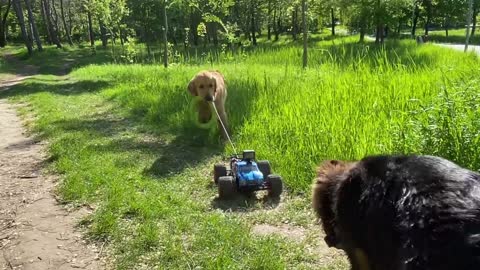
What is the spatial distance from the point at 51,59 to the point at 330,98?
25.1 m

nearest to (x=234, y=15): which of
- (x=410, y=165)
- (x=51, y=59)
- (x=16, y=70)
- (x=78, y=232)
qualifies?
(x=51, y=59)

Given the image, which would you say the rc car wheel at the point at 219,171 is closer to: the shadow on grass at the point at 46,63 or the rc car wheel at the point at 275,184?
the rc car wheel at the point at 275,184

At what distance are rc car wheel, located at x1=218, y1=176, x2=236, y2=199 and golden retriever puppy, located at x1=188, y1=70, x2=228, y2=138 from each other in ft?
6.24

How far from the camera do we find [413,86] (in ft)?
19.4

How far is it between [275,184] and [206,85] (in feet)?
7.97

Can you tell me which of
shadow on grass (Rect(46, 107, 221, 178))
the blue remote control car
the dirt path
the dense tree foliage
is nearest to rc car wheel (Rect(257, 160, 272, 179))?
the blue remote control car

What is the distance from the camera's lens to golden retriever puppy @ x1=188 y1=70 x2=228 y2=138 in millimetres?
6328

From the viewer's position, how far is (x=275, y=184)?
4402 millimetres

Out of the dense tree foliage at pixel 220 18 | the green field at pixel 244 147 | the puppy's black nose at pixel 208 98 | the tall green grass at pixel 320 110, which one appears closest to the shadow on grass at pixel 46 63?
the dense tree foliage at pixel 220 18

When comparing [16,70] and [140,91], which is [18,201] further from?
[16,70]

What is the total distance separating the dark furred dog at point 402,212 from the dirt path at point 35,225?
2.57 meters

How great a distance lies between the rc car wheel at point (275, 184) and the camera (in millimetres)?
4391

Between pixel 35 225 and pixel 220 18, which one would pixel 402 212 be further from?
pixel 220 18

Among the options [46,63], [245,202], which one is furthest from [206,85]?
[46,63]
